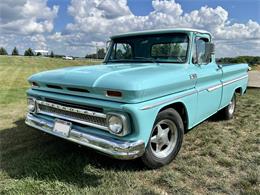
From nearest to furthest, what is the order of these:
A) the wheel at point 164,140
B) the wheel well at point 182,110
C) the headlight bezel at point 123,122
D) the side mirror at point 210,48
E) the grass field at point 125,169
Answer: the headlight bezel at point 123,122, the grass field at point 125,169, the wheel at point 164,140, the wheel well at point 182,110, the side mirror at point 210,48

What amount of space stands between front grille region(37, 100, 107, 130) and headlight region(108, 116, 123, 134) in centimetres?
9

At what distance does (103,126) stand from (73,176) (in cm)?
77

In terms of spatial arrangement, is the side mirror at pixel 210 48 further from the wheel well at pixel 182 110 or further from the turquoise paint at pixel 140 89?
the wheel well at pixel 182 110

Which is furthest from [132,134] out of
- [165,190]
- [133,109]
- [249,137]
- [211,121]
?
[211,121]

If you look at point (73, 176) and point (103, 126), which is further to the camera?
point (73, 176)

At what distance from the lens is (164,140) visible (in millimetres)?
3689

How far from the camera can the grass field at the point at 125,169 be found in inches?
121

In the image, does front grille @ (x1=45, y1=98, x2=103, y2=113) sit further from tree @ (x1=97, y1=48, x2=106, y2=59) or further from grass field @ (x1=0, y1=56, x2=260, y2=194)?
tree @ (x1=97, y1=48, x2=106, y2=59)

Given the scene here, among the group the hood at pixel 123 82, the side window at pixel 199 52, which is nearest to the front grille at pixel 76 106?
the hood at pixel 123 82

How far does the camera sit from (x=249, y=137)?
4973 mm

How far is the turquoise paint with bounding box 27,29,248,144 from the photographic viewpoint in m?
2.97

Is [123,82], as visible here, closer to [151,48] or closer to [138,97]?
[138,97]

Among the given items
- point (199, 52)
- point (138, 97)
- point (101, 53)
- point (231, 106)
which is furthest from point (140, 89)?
point (231, 106)

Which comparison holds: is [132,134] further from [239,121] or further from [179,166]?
[239,121]
